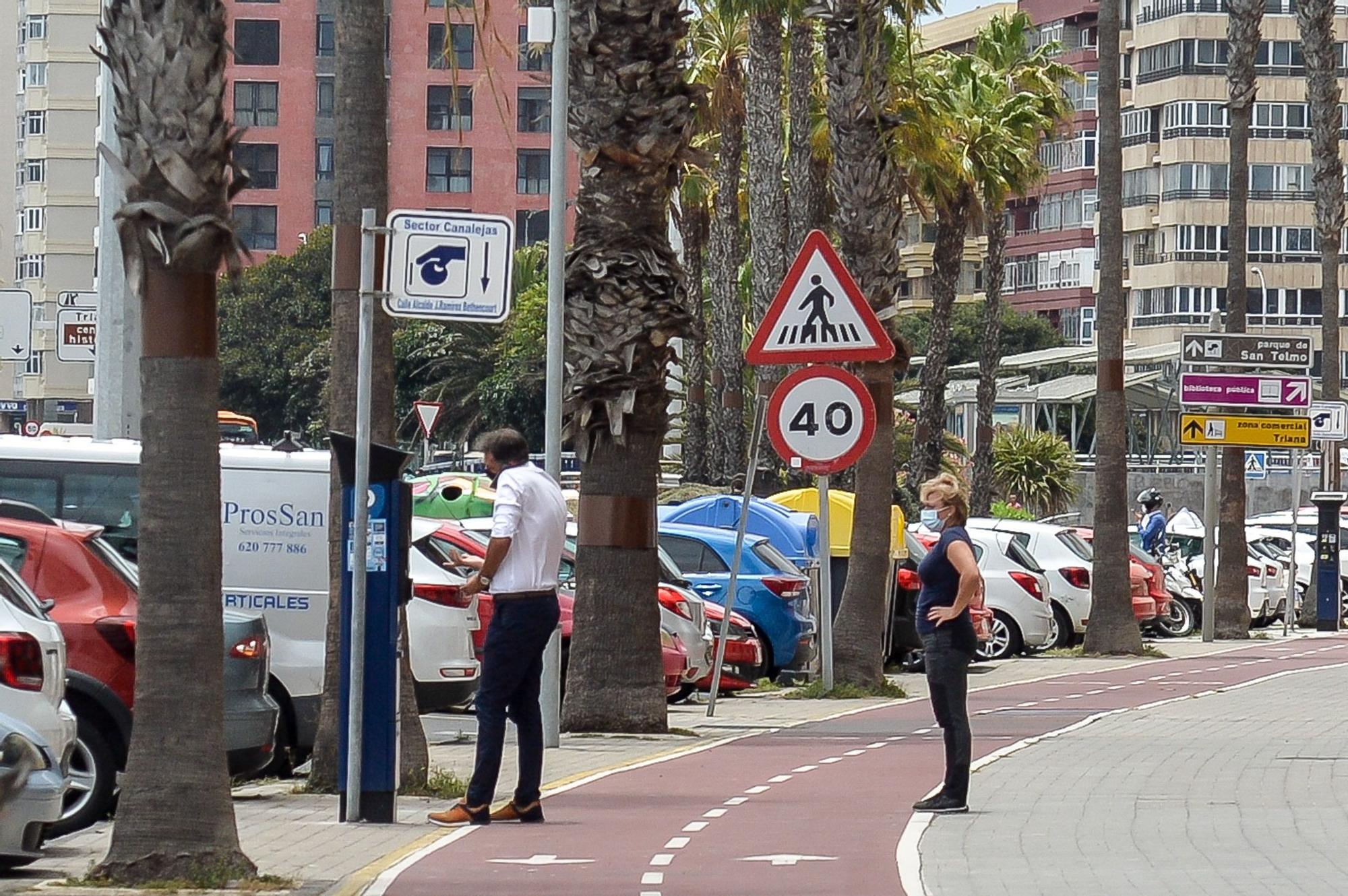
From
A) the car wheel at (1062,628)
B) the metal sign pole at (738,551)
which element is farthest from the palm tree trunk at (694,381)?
the metal sign pole at (738,551)

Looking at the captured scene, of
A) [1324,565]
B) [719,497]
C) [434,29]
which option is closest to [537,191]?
[434,29]

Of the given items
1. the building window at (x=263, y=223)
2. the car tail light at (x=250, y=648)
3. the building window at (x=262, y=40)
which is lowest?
the car tail light at (x=250, y=648)

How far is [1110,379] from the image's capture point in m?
31.2

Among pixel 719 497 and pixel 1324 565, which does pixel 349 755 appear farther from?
pixel 1324 565

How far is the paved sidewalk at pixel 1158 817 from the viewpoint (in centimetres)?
1024

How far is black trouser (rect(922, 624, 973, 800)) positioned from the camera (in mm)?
12815

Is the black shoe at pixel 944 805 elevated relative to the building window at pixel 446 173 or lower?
lower

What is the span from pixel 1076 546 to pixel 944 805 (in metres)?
20.5

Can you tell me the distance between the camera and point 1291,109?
9425 centimetres

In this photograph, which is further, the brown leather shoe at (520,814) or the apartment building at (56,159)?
the apartment building at (56,159)

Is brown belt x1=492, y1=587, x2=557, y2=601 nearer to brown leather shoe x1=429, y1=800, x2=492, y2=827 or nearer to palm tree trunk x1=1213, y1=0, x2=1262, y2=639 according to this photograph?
brown leather shoe x1=429, y1=800, x2=492, y2=827

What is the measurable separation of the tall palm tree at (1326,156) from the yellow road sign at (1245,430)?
25.8 ft

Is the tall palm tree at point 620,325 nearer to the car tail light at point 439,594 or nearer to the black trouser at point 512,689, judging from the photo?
the car tail light at point 439,594

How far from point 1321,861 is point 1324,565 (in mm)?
30473
